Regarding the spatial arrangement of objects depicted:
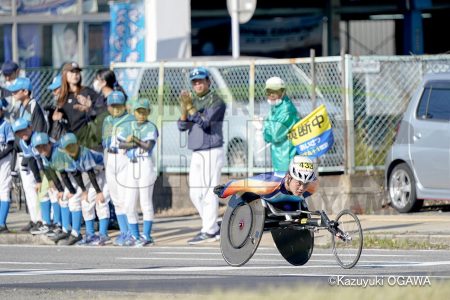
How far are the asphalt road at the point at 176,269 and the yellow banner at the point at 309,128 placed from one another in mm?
1445

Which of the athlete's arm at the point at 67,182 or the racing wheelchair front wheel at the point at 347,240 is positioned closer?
the racing wheelchair front wheel at the point at 347,240

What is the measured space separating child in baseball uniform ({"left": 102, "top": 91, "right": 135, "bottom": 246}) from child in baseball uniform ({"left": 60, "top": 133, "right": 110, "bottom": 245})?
0.69 feet

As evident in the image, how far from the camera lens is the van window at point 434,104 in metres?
20.7

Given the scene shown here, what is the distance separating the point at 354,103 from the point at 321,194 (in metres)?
1.49

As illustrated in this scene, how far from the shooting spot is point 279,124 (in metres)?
18.3

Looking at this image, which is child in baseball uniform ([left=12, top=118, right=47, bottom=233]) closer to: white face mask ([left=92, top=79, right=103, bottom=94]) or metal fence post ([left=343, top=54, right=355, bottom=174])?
white face mask ([left=92, top=79, right=103, bottom=94])

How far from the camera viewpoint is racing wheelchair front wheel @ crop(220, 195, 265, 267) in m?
14.9

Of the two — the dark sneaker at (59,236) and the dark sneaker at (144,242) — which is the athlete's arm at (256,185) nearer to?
the dark sneaker at (144,242)

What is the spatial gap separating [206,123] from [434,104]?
381 cm

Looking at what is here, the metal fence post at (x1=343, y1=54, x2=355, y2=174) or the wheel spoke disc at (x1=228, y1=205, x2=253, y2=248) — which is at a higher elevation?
the metal fence post at (x1=343, y1=54, x2=355, y2=174)

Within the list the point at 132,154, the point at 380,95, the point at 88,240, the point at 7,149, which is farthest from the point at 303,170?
the point at 380,95

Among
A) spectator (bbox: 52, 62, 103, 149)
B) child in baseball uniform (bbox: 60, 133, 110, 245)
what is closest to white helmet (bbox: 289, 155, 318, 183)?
child in baseball uniform (bbox: 60, 133, 110, 245)

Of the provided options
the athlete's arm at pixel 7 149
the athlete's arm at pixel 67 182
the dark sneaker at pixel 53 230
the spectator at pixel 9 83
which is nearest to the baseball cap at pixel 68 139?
the athlete's arm at pixel 67 182

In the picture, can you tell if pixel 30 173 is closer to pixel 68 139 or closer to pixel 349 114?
pixel 68 139
